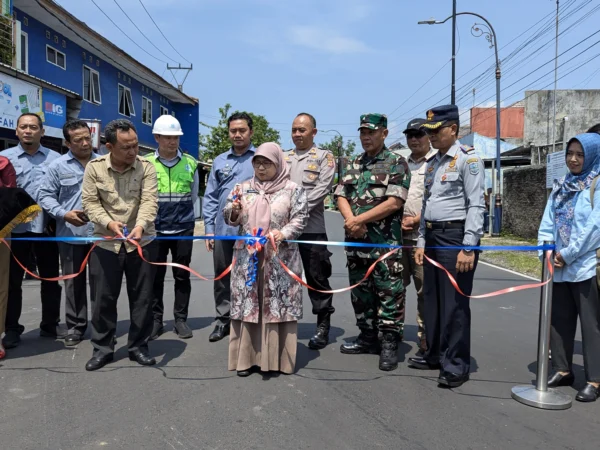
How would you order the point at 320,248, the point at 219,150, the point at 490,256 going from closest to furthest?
1. the point at 320,248
2. the point at 490,256
3. the point at 219,150

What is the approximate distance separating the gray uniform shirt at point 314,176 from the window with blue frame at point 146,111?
65.1 ft

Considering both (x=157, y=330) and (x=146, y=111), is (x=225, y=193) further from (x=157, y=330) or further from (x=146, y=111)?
(x=146, y=111)

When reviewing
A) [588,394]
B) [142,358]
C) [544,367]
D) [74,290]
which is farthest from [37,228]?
[588,394]

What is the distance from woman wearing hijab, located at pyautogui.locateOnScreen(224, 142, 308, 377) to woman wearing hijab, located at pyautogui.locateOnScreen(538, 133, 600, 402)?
6.41 feet

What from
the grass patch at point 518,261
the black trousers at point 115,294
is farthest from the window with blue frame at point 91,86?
the black trousers at point 115,294

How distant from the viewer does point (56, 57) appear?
52.1ft

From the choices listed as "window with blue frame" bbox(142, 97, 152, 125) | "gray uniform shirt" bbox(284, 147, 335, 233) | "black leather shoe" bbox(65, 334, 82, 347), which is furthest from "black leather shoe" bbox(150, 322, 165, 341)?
"window with blue frame" bbox(142, 97, 152, 125)

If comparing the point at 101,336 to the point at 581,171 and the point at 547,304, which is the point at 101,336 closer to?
the point at 547,304

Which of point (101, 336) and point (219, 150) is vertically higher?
point (219, 150)

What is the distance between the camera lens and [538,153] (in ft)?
88.1

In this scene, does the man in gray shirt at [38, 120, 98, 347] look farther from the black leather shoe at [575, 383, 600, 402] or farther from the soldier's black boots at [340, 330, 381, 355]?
the black leather shoe at [575, 383, 600, 402]

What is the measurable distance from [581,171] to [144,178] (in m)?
3.45

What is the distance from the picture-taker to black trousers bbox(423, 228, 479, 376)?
12.4ft

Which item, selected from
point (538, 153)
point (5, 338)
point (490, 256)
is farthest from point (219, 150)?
point (5, 338)
